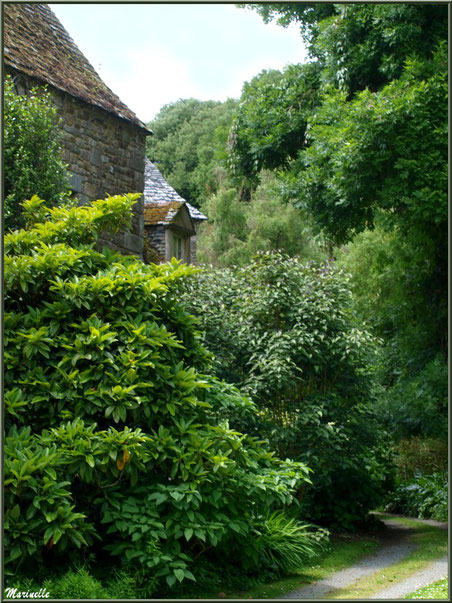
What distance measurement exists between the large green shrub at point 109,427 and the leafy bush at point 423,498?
6324mm

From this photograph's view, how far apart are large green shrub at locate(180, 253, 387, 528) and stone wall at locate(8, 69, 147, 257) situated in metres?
3.22

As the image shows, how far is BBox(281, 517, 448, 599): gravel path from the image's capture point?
5.99 meters

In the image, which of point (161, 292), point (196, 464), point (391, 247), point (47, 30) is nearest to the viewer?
point (196, 464)

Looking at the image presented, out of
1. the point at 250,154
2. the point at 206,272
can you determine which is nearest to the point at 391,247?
the point at 250,154

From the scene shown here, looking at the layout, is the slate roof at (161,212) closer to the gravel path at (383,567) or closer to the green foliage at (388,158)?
the green foliage at (388,158)

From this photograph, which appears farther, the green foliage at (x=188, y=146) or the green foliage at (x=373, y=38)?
the green foliage at (x=188, y=146)

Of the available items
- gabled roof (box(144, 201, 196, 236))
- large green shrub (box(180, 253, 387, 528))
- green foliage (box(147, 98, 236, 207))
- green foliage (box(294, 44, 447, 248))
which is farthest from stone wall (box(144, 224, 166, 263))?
green foliage (box(147, 98, 236, 207))

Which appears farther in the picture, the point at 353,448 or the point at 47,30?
the point at 47,30

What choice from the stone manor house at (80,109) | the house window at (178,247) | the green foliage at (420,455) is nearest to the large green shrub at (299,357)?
the stone manor house at (80,109)

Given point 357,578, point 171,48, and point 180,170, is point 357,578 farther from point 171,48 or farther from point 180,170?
point 180,170

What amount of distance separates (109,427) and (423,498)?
881cm

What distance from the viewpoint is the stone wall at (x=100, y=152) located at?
1110cm

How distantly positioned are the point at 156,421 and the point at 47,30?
8757mm

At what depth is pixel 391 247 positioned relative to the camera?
43.8 feet
